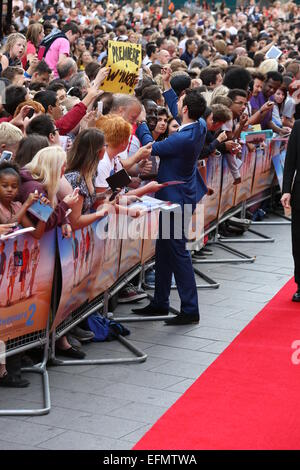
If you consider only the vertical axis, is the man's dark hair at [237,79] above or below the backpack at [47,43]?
below

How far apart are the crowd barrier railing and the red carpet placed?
808mm

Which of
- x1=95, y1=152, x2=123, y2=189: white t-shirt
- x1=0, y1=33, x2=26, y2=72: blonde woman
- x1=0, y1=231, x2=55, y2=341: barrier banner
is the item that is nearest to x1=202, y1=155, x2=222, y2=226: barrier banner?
x1=0, y1=33, x2=26, y2=72: blonde woman

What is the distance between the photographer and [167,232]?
930cm

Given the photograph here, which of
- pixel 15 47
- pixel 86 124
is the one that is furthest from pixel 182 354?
pixel 15 47

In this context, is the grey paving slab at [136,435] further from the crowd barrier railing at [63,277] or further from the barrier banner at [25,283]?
the barrier banner at [25,283]

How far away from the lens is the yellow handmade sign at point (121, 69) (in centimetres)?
996

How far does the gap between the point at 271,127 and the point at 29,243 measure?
8929mm

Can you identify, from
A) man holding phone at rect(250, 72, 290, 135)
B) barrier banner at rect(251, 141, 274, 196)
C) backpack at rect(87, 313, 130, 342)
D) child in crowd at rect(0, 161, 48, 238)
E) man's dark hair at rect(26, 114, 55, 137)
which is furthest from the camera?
man holding phone at rect(250, 72, 290, 135)

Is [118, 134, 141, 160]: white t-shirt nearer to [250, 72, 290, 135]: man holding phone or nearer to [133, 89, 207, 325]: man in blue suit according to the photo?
[133, 89, 207, 325]: man in blue suit

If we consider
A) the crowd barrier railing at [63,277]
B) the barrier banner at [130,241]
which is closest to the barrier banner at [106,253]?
the crowd barrier railing at [63,277]

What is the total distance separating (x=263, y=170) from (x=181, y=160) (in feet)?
18.1

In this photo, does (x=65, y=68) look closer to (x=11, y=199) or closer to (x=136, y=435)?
(x=11, y=199)

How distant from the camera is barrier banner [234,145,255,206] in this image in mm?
13336

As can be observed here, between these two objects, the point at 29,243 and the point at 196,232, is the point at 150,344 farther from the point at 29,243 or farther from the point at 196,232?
the point at 196,232
